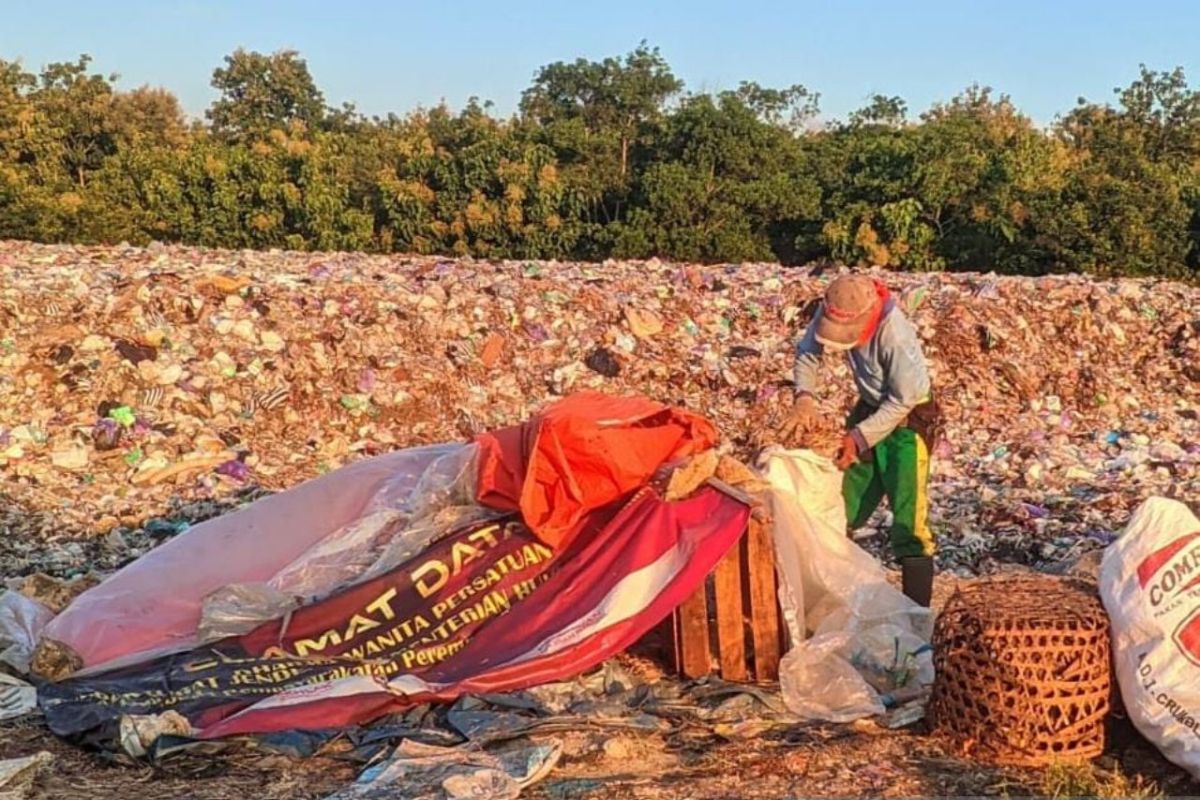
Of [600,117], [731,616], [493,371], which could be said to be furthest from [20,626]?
[600,117]

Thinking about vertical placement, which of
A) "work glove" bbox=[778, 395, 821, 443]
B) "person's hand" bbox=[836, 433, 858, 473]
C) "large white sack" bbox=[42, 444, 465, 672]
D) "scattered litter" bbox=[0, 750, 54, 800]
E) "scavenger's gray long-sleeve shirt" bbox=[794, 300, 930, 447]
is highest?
"scavenger's gray long-sleeve shirt" bbox=[794, 300, 930, 447]

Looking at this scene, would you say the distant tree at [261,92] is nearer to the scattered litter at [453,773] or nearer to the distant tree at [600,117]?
the distant tree at [600,117]

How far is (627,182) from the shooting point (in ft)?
68.9

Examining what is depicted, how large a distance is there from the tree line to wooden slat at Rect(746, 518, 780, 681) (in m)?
13.8

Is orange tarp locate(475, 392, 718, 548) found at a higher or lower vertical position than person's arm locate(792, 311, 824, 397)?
lower

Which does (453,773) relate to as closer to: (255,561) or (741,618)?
(741,618)

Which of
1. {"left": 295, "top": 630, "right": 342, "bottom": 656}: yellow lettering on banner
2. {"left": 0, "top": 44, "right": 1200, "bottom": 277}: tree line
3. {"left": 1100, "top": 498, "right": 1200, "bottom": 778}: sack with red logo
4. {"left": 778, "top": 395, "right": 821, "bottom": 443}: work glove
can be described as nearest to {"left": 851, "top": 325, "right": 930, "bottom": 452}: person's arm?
{"left": 778, "top": 395, "right": 821, "bottom": 443}: work glove

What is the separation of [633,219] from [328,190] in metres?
5.29

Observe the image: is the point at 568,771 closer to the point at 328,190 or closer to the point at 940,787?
the point at 940,787

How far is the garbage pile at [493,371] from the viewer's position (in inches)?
275

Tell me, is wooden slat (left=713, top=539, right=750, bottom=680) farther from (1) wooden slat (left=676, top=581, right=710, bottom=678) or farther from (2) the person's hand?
Result: (2) the person's hand

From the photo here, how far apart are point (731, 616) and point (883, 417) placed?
859 millimetres

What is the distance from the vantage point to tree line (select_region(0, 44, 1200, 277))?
1808 cm

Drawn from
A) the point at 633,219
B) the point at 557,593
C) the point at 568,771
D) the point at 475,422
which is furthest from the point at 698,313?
the point at 633,219
